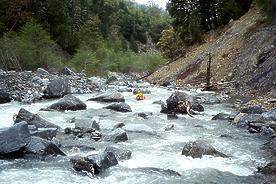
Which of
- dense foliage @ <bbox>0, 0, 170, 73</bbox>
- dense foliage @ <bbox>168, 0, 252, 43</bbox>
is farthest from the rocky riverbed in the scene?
dense foliage @ <bbox>168, 0, 252, 43</bbox>

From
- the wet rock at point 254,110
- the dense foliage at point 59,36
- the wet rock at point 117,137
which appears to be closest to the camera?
the wet rock at point 117,137

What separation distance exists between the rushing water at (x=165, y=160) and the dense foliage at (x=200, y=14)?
90.3ft

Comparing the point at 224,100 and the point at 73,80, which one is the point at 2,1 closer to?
the point at 73,80

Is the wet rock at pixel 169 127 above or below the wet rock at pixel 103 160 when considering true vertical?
below

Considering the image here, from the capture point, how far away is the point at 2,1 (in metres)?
49.6

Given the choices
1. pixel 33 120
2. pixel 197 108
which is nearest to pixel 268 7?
pixel 197 108

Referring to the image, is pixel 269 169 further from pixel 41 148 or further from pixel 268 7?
pixel 268 7

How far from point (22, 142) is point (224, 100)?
1473 cm

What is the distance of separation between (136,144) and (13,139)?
3.92 meters

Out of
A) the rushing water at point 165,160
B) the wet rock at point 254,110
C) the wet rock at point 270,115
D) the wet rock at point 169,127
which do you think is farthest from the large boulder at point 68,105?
the wet rock at point 270,115

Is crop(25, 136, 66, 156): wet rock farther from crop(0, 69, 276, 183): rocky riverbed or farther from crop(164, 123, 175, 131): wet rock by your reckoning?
crop(164, 123, 175, 131): wet rock

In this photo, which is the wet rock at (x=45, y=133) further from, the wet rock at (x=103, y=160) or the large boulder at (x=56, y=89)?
the large boulder at (x=56, y=89)

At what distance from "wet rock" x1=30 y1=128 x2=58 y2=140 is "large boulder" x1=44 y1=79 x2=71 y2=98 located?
1021 centimetres

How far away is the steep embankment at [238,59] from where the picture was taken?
25.8 metres
